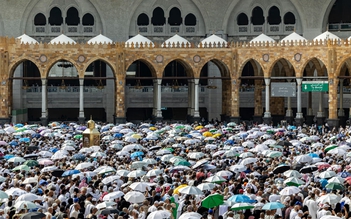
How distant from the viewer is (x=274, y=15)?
65750mm

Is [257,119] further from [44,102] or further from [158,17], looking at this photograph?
[44,102]

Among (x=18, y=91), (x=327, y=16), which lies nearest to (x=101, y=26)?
(x=18, y=91)

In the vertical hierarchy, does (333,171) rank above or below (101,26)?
below

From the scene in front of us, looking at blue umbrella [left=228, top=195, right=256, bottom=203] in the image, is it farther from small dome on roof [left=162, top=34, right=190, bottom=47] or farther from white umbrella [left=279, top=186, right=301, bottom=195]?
small dome on roof [left=162, top=34, right=190, bottom=47]

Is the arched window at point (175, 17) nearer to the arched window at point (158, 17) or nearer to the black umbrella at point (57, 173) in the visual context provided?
the arched window at point (158, 17)

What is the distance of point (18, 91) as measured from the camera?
205 ft

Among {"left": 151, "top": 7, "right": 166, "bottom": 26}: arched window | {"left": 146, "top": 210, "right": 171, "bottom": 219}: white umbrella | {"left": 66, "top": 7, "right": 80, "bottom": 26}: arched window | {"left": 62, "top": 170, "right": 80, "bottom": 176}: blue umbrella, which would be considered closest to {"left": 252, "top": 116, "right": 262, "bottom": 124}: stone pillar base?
{"left": 151, "top": 7, "right": 166, "bottom": 26}: arched window

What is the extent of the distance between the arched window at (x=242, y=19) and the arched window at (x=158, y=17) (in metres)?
6.96

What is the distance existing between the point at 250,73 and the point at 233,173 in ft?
130

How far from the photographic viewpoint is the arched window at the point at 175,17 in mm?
65875

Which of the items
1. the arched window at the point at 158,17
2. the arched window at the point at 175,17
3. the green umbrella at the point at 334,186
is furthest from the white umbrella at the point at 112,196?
the arched window at the point at 175,17

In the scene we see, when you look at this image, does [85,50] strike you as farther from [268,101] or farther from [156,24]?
[268,101]

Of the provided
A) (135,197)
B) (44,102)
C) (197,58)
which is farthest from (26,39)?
(135,197)

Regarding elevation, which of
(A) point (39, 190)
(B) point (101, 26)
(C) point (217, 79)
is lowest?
(A) point (39, 190)
